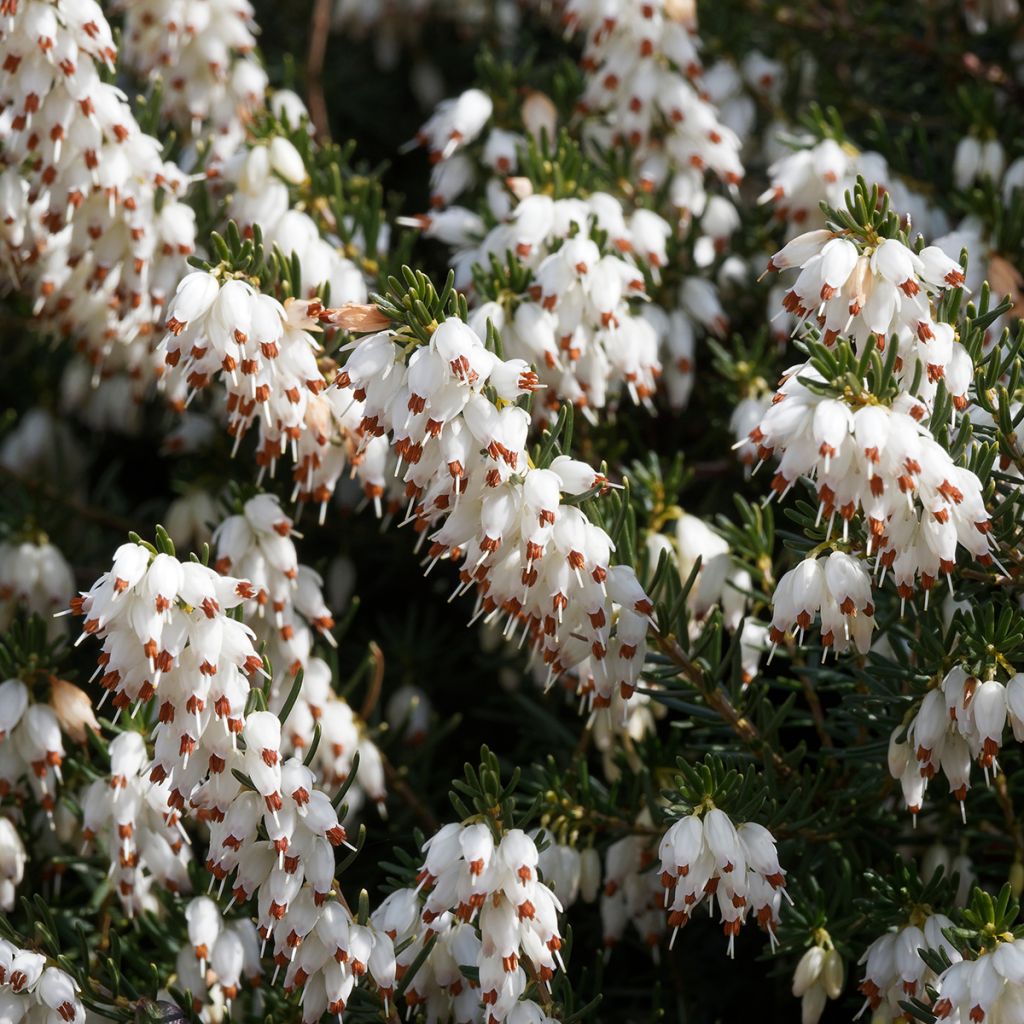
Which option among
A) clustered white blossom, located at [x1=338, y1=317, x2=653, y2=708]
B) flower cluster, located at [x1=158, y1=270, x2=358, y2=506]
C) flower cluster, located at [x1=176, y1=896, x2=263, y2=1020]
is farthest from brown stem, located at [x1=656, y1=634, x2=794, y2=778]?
flower cluster, located at [x1=176, y1=896, x2=263, y2=1020]

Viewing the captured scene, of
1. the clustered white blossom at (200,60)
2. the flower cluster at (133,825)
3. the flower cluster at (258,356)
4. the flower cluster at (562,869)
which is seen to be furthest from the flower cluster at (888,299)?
the clustered white blossom at (200,60)

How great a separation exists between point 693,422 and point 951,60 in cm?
147

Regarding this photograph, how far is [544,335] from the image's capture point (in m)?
3.20

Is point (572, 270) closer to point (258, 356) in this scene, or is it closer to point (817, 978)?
point (258, 356)

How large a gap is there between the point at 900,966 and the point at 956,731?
448mm

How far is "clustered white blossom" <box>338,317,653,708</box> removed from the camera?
2492 mm

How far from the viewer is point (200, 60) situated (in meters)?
4.00

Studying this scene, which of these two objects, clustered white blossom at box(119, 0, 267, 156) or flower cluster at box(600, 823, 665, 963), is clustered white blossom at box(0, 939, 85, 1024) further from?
clustered white blossom at box(119, 0, 267, 156)

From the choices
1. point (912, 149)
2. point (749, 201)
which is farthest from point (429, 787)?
point (912, 149)

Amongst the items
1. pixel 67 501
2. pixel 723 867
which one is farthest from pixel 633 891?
pixel 67 501

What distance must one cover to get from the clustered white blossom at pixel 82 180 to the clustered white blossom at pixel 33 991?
1637mm

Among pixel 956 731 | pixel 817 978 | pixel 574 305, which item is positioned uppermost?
pixel 574 305

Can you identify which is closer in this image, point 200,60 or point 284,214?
point 284,214

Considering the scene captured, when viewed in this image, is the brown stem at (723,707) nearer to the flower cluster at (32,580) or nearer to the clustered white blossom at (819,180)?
the clustered white blossom at (819,180)
